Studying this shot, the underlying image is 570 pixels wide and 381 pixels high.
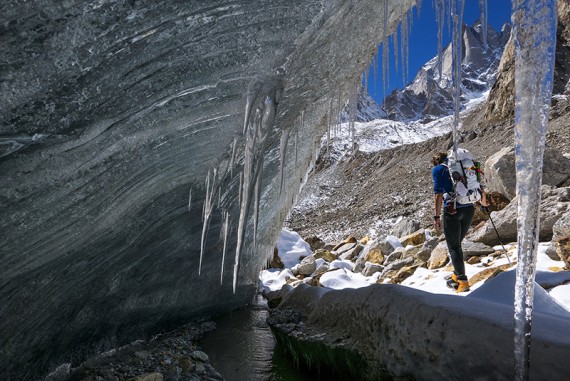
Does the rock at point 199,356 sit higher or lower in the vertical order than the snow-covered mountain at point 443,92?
lower

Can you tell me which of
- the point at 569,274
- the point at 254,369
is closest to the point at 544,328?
the point at 569,274

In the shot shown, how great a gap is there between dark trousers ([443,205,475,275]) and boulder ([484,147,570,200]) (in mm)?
6835

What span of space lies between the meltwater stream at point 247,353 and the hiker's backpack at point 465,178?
9.23 ft

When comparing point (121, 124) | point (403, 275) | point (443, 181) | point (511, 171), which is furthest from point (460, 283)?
point (511, 171)

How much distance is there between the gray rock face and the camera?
8.18 ft

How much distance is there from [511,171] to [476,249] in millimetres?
5884

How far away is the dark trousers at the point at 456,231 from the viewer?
15.8 feet

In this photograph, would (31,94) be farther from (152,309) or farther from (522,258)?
(152,309)

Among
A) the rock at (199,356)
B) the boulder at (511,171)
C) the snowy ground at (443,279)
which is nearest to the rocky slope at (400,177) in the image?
the boulder at (511,171)

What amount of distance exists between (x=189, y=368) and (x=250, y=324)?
3.34 metres

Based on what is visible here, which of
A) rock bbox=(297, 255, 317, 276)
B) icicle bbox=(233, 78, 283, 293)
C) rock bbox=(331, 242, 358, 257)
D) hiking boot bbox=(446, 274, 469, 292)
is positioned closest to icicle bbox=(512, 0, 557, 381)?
icicle bbox=(233, 78, 283, 293)

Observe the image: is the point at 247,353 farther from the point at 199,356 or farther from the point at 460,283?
the point at 460,283

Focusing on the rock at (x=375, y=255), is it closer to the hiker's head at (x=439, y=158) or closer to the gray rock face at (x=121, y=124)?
the hiker's head at (x=439, y=158)

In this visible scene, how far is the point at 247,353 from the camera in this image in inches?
219
